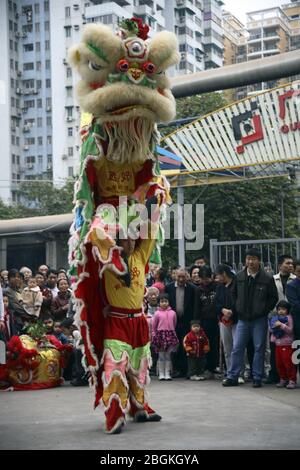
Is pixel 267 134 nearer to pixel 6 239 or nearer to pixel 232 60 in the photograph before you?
pixel 6 239

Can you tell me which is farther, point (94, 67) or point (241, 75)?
point (241, 75)

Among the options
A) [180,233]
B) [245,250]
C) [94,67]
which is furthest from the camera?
[180,233]

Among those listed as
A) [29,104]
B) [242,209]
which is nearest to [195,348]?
[242,209]

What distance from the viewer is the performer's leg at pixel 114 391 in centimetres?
681

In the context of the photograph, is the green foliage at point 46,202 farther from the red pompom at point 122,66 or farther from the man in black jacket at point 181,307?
the red pompom at point 122,66

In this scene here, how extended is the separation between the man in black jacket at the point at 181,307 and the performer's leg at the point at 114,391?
13.6 feet

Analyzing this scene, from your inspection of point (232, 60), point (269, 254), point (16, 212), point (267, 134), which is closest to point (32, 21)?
point (16, 212)

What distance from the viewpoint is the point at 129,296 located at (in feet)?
23.7

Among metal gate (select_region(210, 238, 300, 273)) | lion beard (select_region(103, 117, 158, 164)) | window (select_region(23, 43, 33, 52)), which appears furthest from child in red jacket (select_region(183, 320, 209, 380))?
window (select_region(23, 43, 33, 52))

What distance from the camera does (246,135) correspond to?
1479 centimetres

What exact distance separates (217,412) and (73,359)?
3591mm

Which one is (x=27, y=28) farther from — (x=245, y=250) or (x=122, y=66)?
(x=122, y=66)

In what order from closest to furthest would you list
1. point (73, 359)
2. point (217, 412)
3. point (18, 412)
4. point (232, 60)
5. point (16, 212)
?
point (217, 412) → point (18, 412) → point (73, 359) → point (16, 212) → point (232, 60)

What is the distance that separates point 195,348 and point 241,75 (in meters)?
5.81
